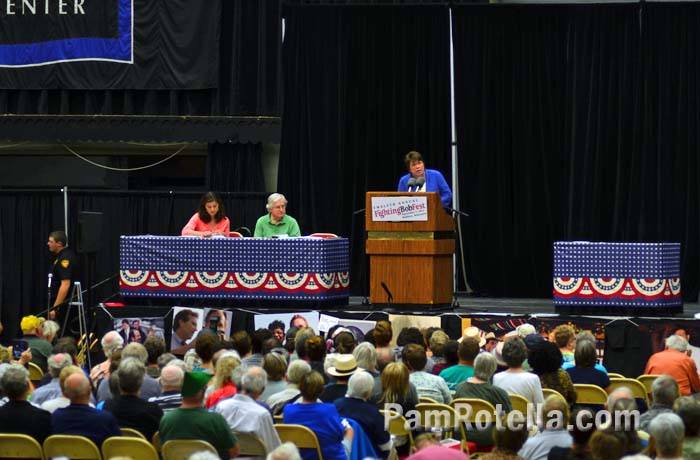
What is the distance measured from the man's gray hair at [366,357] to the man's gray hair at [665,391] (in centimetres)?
182

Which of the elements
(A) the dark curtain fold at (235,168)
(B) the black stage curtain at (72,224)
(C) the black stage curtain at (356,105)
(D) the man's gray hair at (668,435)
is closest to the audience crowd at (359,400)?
(D) the man's gray hair at (668,435)

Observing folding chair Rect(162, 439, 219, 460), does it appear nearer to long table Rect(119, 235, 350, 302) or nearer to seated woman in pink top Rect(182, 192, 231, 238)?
long table Rect(119, 235, 350, 302)

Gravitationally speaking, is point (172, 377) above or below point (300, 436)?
above

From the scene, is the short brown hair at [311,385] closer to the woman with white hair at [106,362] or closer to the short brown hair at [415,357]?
the short brown hair at [415,357]

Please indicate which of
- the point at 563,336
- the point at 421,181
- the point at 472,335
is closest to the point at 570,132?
the point at 421,181

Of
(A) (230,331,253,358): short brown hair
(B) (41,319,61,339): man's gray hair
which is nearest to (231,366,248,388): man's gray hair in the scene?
(A) (230,331,253,358): short brown hair

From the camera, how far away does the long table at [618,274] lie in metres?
12.4

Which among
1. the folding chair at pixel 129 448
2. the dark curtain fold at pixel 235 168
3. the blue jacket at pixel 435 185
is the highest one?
the dark curtain fold at pixel 235 168

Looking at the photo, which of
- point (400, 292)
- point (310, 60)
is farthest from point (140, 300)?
point (310, 60)

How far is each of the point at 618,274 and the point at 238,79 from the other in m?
6.47

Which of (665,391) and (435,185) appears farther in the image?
(435,185)

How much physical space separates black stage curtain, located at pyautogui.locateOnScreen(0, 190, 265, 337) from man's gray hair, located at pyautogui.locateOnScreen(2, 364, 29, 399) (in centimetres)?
937

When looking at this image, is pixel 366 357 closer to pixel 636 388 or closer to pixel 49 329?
pixel 636 388

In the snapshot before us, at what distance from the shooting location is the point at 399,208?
1259cm
